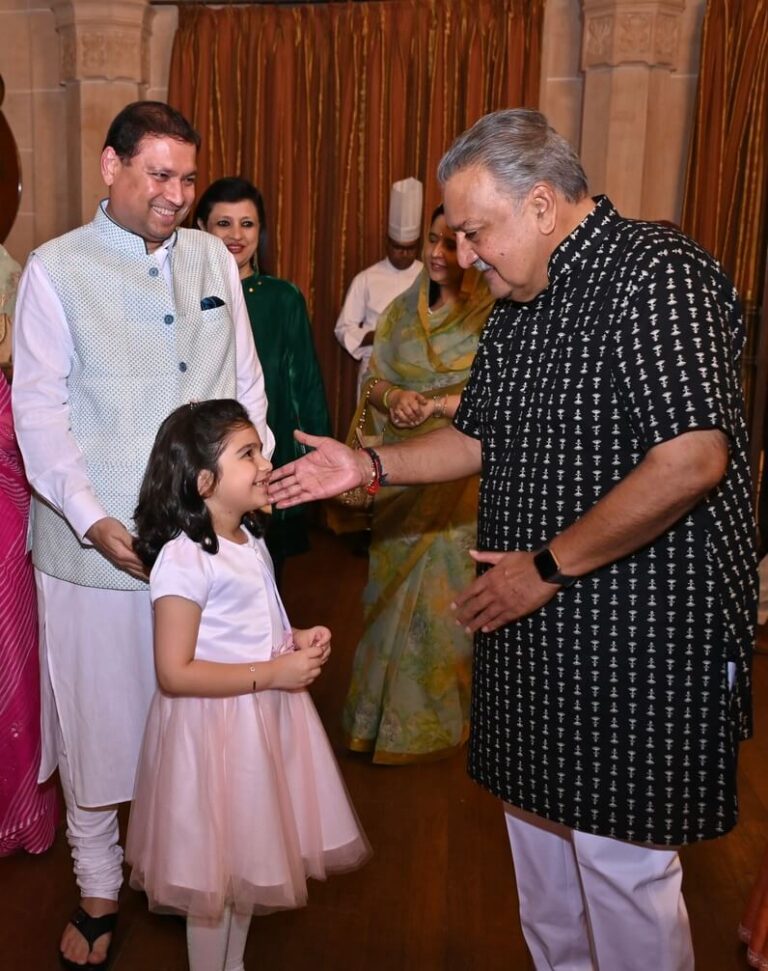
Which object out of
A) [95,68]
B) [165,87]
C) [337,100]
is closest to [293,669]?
[337,100]

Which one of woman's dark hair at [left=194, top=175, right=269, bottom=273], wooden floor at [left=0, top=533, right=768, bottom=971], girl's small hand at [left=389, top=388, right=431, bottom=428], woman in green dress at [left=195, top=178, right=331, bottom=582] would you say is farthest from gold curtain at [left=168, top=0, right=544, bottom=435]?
wooden floor at [left=0, top=533, right=768, bottom=971]

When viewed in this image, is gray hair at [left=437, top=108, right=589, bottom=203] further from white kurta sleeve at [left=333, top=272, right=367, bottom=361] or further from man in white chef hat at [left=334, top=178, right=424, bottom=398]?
white kurta sleeve at [left=333, top=272, right=367, bottom=361]

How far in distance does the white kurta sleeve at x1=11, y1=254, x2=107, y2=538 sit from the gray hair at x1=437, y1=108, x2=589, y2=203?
87 cm

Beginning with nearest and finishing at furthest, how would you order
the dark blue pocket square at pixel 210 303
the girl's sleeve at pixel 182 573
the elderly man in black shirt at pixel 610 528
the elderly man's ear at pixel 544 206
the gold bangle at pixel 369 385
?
the elderly man in black shirt at pixel 610 528, the elderly man's ear at pixel 544 206, the girl's sleeve at pixel 182 573, the dark blue pocket square at pixel 210 303, the gold bangle at pixel 369 385

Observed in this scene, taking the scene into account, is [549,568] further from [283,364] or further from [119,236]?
[283,364]

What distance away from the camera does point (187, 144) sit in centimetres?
223

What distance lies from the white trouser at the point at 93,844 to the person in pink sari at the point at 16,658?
0.28 meters

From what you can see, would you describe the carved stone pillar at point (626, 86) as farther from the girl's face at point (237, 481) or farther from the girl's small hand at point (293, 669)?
the girl's small hand at point (293, 669)

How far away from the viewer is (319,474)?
221cm

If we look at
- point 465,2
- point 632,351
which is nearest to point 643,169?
point 465,2

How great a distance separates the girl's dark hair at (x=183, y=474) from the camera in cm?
200

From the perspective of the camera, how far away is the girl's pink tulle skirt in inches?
78.7

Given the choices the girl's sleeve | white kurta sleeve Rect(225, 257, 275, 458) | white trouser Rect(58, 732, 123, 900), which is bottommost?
white trouser Rect(58, 732, 123, 900)

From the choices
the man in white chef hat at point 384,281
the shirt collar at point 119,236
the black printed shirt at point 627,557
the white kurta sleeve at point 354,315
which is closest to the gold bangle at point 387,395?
the shirt collar at point 119,236
